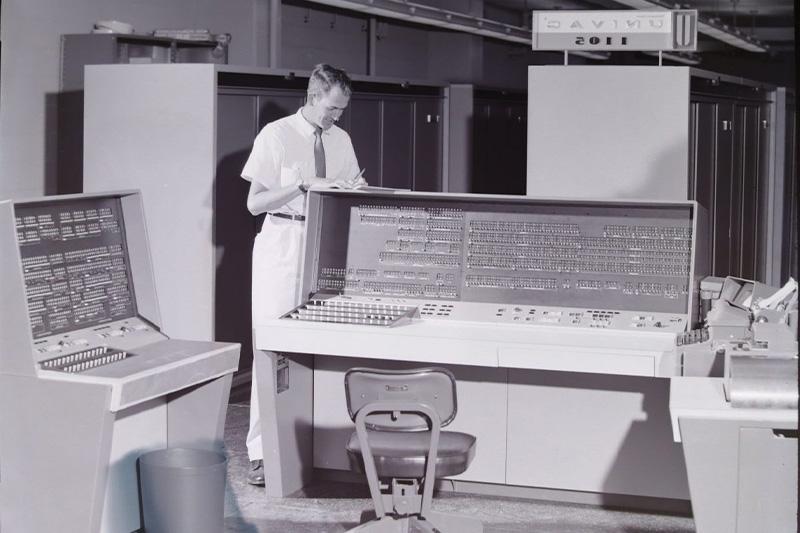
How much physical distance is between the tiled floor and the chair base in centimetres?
24

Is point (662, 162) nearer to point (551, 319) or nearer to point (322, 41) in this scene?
point (551, 319)

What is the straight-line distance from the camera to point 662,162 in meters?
5.39

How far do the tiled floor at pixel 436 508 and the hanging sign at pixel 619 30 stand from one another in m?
2.20

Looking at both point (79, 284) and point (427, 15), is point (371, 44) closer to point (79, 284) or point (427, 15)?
point (427, 15)

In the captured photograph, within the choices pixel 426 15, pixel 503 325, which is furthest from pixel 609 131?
pixel 426 15

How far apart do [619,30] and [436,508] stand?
8.03 feet

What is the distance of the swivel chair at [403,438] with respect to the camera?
3461 mm

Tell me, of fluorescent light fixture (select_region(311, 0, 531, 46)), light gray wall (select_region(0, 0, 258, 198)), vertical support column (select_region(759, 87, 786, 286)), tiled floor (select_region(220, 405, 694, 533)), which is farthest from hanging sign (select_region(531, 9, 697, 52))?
vertical support column (select_region(759, 87, 786, 286))

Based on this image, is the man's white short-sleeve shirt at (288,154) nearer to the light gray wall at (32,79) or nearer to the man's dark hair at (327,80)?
the man's dark hair at (327,80)

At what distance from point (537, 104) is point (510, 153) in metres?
5.06

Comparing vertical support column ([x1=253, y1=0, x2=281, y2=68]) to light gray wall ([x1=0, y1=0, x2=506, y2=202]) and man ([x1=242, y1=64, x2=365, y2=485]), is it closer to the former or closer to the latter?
light gray wall ([x1=0, y1=0, x2=506, y2=202])

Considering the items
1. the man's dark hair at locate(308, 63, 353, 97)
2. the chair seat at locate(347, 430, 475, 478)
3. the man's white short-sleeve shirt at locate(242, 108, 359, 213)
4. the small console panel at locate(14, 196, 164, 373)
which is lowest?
the chair seat at locate(347, 430, 475, 478)

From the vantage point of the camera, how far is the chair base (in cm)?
372

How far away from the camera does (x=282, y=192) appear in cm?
465
